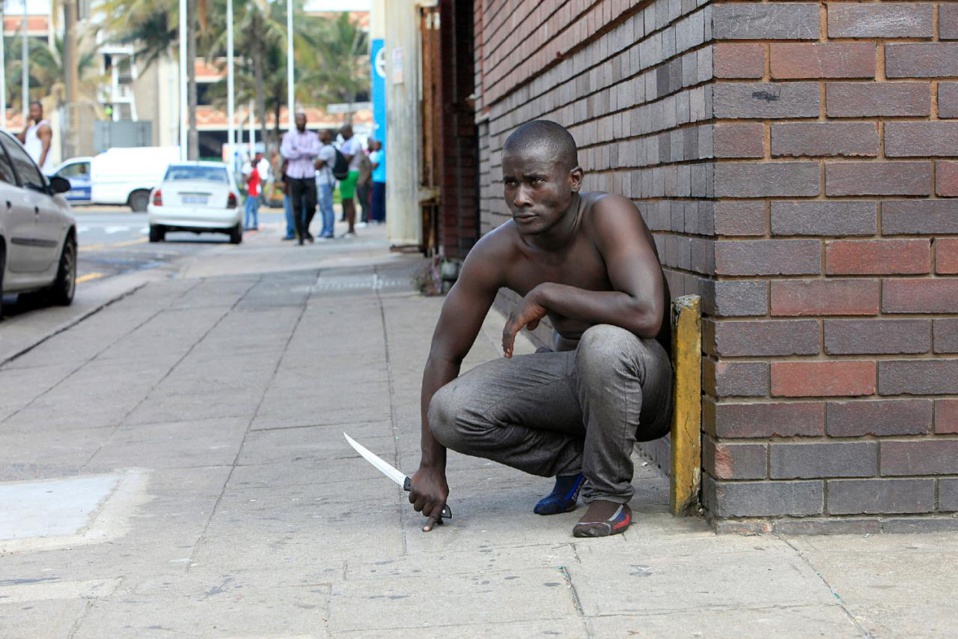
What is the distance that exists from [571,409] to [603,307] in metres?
0.43

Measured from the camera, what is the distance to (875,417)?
412cm

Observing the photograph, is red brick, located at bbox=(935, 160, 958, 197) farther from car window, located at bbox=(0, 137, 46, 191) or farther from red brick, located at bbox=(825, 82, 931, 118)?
car window, located at bbox=(0, 137, 46, 191)

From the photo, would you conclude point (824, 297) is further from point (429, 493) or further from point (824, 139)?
point (429, 493)

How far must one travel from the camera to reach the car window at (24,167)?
11.7 meters

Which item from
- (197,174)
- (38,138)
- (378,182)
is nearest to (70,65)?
(378,182)

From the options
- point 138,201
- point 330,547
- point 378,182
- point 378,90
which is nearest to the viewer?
point 330,547

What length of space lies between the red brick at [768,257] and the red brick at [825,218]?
41 millimetres

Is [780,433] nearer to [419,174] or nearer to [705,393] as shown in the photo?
[705,393]

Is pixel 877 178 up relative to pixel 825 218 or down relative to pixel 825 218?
up

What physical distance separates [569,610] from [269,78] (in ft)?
222

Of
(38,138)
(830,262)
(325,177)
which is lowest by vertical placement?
(830,262)

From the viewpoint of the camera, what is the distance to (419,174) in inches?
679

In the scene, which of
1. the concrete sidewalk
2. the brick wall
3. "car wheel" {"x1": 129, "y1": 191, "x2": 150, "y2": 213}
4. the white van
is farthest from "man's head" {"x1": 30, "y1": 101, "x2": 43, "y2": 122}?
"car wheel" {"x1": 129, "y1": 191, "x2": 150, "y2": 213}

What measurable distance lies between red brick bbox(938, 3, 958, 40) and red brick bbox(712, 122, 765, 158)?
0.59 meters
